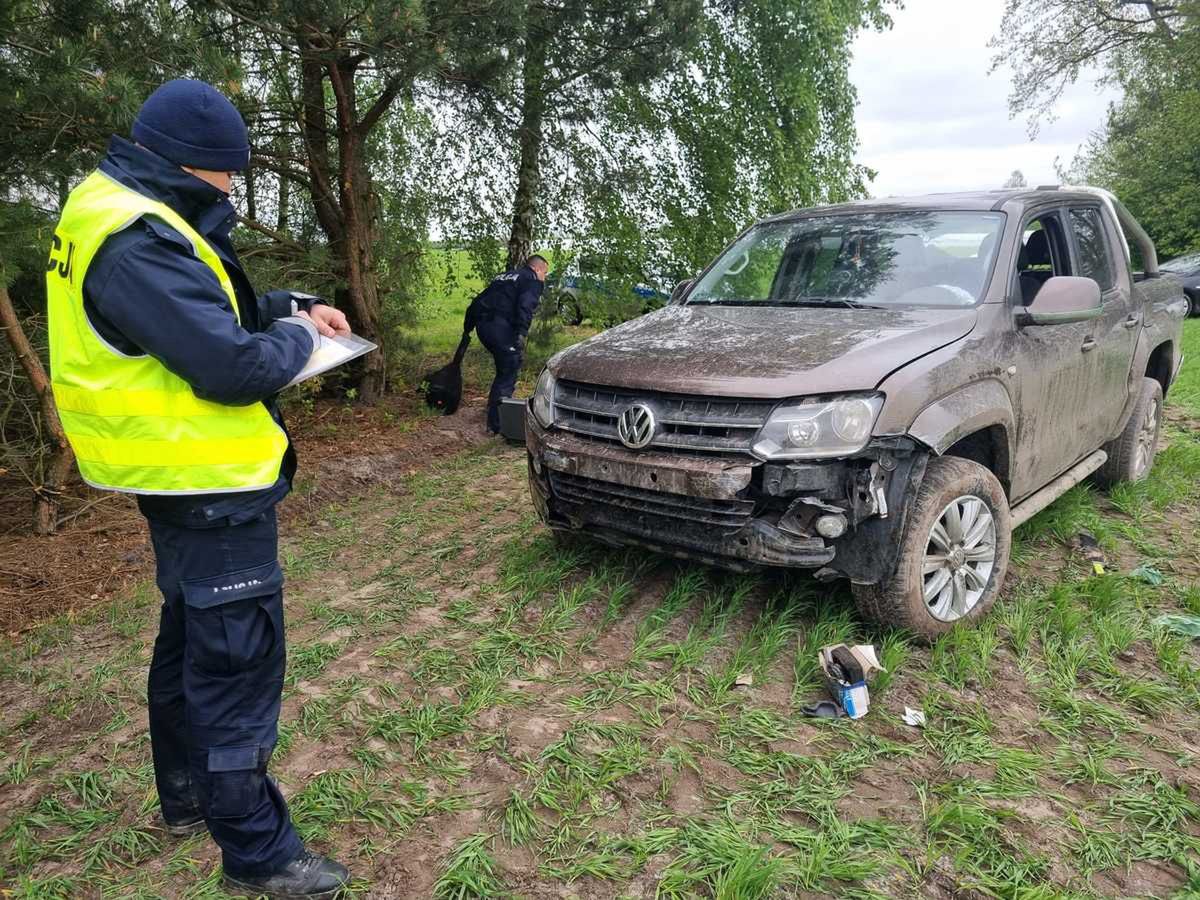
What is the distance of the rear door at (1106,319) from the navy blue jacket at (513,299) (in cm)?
447

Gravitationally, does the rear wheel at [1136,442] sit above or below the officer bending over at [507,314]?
below

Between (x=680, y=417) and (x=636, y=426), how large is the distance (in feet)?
0.65

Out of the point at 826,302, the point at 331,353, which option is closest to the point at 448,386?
the point at 826,302

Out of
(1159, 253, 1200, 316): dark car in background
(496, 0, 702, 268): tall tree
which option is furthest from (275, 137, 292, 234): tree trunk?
(1159, 253, 1200, 316): dark car in background

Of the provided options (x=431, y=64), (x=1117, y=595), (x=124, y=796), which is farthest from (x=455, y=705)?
(x=431, y=64)

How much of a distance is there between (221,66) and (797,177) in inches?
285

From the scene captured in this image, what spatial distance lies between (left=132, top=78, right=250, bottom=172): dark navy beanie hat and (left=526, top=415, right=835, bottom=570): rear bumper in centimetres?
192

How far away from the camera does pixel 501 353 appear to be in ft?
25.8

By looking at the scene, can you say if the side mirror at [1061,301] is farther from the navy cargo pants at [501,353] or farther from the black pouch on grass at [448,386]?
the black pouch on grass at [448,386]

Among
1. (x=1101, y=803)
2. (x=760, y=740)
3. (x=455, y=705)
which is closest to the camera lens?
(x=1101, y=803)

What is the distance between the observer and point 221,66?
14.8ft

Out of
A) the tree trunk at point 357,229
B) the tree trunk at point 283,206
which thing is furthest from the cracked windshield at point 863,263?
the tree trunk at point 283,206

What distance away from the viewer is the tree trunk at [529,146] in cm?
758

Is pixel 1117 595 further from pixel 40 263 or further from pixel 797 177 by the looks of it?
pixel 797 177
